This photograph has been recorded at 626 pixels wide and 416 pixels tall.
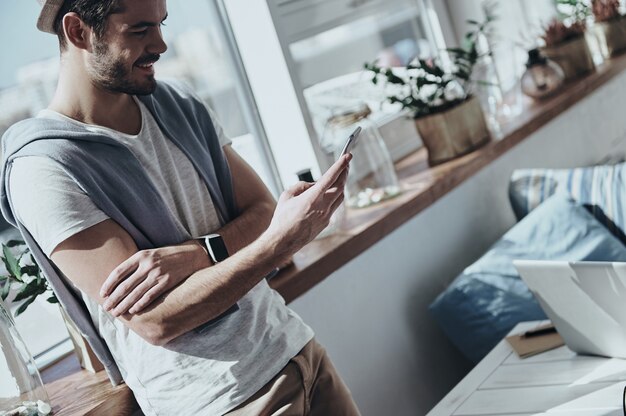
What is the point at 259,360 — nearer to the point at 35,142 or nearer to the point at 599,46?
the point at 35,142

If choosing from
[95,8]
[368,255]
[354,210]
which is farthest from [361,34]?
[95,8]

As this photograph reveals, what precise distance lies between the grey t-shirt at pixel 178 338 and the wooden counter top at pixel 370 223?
139 mm

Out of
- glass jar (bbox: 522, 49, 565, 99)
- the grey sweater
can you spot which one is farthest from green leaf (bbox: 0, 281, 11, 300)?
glass jar (bbox: 522, 49, 565, 99)

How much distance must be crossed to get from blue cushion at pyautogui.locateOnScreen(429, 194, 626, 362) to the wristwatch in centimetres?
103

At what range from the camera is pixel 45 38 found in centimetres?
232

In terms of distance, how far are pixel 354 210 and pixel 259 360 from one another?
44.1 inches

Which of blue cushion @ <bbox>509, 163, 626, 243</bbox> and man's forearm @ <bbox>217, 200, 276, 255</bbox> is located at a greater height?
man's forearm @ <bbox>217, 200, 276, 255</bbox>

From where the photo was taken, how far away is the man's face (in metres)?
1.70

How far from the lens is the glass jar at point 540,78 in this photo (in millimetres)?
3629

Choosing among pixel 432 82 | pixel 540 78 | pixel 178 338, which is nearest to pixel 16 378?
pixel 178 338

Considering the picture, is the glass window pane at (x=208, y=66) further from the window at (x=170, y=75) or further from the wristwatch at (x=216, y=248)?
the wristwatch at (x=216, y=248)

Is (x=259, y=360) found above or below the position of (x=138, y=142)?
below

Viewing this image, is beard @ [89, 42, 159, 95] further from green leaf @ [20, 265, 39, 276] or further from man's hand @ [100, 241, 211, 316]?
green leaf @ [20, 265, 39, 276]

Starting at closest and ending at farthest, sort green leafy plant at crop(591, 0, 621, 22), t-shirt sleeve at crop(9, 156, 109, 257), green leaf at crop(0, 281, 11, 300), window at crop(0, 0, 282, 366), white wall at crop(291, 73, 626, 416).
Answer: t-shirt sleeve at crop(9, 156, 109, 257) → green leaf at crop(0, 281, 11, 300) → window at crop(0, 0, 282, 366) → white wall at crop(291, 73, 626, 416) → green leafy plant at crop(591, 0, 621, 22)
